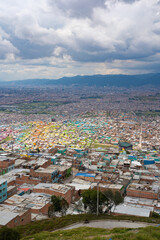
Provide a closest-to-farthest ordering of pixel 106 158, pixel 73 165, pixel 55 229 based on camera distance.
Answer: pixel 55 229, pixel 73 165, pixel 106 158

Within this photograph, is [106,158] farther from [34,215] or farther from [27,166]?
[34,215]

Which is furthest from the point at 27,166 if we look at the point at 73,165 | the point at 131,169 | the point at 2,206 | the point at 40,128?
the point at 40,128

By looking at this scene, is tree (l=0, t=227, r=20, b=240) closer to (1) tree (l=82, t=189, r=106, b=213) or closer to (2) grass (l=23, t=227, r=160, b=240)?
(2) grass (l=23, t=227, r=160, b=240)

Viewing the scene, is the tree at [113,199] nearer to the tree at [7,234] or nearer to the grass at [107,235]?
the grass at [107,235]

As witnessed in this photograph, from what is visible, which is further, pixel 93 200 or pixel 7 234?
pixel 93 200

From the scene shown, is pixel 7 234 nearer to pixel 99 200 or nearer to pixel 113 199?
pixel 99 200

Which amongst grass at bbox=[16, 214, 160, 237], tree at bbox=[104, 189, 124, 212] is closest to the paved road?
grass at bbox=[16, 214, 160, 237]

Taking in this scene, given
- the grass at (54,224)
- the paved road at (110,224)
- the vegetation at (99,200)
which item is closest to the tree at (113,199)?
the vegetation at (99,200)

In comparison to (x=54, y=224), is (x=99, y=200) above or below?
above

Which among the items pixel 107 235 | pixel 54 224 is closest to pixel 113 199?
pixel 54 224

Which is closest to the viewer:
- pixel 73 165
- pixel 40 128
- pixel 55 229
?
pixel 55 229

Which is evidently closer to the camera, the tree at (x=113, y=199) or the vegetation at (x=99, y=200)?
the vegetation at (x=99, y=200)
